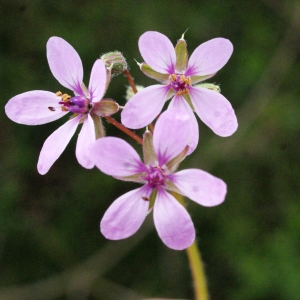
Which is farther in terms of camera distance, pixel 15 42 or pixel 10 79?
pixel 15 42

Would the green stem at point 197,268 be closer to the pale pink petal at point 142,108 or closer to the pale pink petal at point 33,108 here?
the pale pink petal at point 142,108

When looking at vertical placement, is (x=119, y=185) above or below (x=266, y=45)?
below

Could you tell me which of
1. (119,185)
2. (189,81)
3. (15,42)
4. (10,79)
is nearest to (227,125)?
(189,81)

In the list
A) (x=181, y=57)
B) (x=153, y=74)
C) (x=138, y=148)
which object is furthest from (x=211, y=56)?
(x=138, y=148)

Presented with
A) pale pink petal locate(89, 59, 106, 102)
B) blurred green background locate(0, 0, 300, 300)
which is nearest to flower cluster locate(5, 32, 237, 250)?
pale pink petal locate(89, 59, 106, 102)

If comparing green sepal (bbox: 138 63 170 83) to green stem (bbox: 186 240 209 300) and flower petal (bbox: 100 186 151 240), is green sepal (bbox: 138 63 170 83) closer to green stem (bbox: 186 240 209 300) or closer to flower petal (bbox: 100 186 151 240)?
flower petal (bbox: 100 186 151 240)

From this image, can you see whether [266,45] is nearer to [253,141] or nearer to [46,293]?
[253,141]
